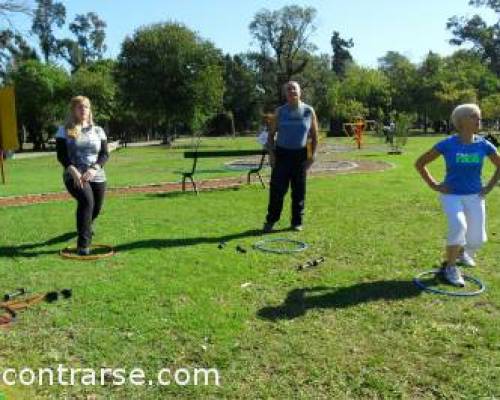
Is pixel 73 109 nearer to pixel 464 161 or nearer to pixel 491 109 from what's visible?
pixel 464 161

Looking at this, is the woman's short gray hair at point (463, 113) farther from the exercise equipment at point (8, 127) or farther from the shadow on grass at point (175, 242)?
the exercise equipment at point (8, 127)

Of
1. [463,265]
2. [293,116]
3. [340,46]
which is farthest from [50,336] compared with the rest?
[340,46]

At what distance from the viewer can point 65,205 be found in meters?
13.5

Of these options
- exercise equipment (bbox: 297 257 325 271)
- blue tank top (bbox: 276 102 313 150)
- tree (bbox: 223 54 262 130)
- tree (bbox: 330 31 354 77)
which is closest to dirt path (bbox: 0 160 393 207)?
blue tank top (bbox: 276 102 313 150)

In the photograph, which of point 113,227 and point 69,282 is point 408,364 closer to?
point 69,282

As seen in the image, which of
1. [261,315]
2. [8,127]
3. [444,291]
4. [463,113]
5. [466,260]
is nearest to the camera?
[261,315]

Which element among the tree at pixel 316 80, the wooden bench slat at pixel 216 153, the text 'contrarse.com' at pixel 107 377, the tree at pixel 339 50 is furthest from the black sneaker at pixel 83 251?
the tree at pixel 339 50

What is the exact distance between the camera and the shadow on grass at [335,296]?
6029mm

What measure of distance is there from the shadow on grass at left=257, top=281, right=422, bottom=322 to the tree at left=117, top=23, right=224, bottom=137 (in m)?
47.5

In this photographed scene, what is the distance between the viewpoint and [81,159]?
8.67 metres

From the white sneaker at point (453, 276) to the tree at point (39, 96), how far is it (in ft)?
180

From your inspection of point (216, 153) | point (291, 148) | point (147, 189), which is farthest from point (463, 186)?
point (147, 189)

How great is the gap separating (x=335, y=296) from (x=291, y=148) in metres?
3.72

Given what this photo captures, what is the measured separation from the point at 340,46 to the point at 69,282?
128 metres
